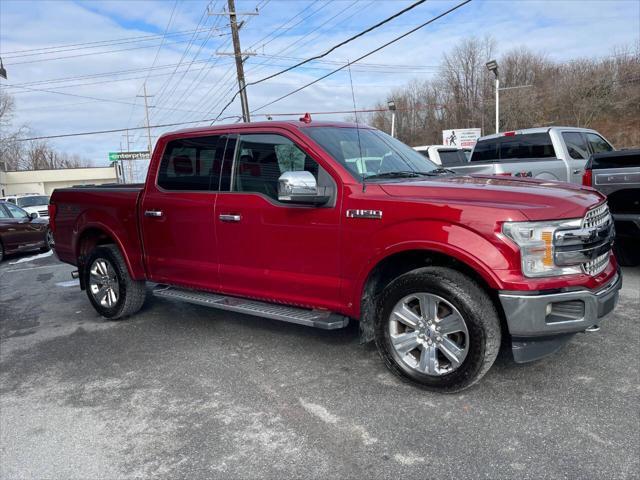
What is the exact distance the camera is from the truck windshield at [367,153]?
13.5ft

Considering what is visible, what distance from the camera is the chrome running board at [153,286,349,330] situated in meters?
3.92

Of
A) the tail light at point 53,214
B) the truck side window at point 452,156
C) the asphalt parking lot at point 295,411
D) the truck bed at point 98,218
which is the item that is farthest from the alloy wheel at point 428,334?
the truck side window at point 452,156

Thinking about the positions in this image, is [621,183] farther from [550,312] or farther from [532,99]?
[532,99]

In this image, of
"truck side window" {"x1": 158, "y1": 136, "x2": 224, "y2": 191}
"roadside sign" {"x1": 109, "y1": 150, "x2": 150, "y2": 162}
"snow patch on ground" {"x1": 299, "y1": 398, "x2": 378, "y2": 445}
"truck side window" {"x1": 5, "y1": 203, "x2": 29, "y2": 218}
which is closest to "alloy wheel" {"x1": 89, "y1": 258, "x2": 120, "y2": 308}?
"truck side window" {"x1": 158, "y1": 136, "x2": 224, "y2": 191}

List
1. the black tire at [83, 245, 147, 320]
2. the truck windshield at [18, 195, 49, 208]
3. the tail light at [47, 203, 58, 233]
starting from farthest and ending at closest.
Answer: the truck windshield at [18, 195, 49, 208], the tail light at [47, 203, 58, 233], the black tire at [83, 245, 147, 320]

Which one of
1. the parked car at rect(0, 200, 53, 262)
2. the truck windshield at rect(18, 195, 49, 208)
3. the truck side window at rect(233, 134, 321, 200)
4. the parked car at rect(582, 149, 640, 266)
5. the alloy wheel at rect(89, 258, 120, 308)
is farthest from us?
the truck windshield at rect(18, 195, 49, 208)

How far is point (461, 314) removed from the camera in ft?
11.0

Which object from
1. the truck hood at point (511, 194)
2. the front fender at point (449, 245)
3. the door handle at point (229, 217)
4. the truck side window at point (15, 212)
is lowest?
the truck side window at point (15, 212)

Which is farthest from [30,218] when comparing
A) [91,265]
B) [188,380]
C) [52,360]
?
[188,380]

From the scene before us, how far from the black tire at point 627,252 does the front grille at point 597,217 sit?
3906mm

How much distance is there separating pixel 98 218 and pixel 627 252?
6.92 meters

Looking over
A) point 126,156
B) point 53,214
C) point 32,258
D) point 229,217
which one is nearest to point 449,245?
point 229,217

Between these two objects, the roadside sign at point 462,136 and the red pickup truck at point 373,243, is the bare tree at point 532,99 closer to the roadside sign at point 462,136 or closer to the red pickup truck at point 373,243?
the roadside sign at point 462,136

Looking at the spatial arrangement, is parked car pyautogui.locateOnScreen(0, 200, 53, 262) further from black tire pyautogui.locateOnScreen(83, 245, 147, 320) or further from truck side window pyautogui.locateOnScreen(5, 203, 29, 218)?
black tire pyautogui.locateOnScreen(83, 245, 147, 320)
